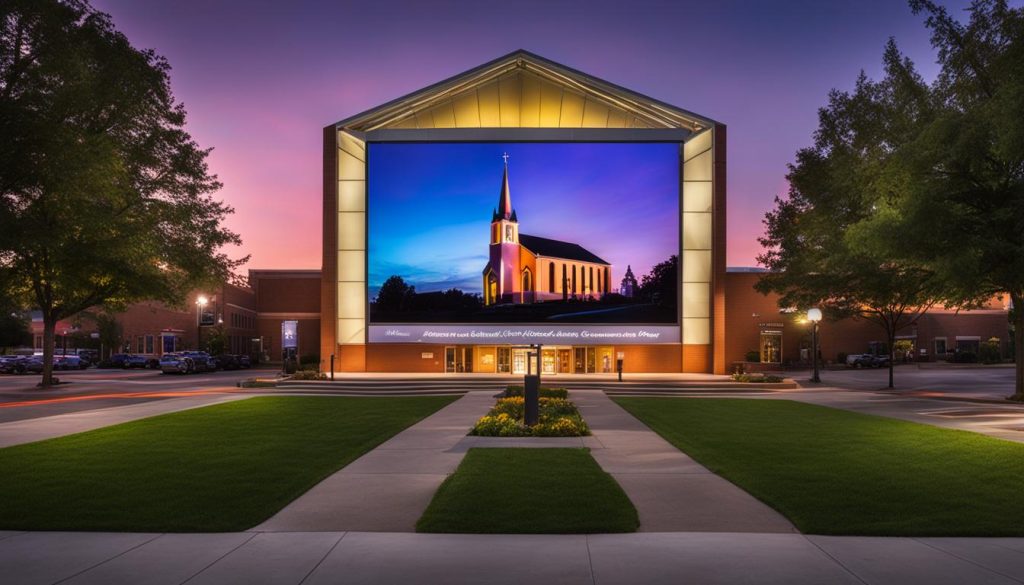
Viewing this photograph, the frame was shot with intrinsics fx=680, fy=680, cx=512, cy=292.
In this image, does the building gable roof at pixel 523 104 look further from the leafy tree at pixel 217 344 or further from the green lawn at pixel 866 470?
the leafy tree at pixel 217 344

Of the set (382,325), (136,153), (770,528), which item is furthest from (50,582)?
(382,325)

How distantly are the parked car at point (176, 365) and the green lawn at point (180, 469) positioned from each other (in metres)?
33.2

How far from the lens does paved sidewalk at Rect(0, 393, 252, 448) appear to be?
17.2m

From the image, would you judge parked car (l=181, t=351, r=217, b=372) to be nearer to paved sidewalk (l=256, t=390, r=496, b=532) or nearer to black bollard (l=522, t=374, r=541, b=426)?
paved sidewalk (l=256, t=390, r=496, b=532)

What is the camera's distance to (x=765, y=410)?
24.2 m

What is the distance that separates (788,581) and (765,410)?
19.2 m

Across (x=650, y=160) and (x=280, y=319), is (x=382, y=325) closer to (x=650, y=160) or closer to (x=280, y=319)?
(x=650, y=160)

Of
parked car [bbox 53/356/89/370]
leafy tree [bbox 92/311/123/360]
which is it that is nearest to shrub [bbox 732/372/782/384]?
parked car [bbox 53/356/89/370]

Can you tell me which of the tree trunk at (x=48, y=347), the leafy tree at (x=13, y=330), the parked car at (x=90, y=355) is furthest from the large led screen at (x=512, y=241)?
the leafy tree at (x=13, y=330)

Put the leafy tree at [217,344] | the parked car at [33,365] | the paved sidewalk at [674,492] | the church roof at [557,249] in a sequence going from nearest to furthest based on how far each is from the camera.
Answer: the paved sidewalk at [674,492], the church roof at [557,249], the parked car at [33,365], the leafy tree at [217,344]

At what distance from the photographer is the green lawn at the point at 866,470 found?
843cm

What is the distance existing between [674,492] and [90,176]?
84.5ft

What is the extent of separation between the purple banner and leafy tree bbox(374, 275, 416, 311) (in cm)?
148

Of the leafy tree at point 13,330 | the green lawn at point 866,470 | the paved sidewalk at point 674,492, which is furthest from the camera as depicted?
the leafy tree at point 13,330
